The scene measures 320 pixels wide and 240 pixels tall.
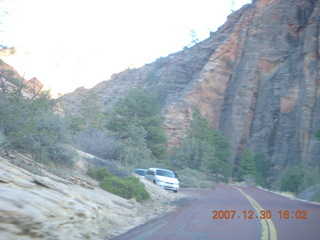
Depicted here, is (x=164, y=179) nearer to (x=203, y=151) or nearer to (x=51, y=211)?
(x=51, y=211)

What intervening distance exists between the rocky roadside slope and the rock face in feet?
155

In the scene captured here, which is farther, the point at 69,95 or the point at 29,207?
the point at 69,95

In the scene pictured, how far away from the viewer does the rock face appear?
197ft

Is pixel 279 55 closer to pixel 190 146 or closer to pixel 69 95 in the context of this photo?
pixel 190 146

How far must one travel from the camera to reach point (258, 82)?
68.9 m

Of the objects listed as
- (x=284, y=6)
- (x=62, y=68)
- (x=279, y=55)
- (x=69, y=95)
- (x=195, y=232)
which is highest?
(x=284, y=6)

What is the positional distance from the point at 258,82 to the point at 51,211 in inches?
2524

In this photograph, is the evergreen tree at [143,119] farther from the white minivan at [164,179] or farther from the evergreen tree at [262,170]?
the white minivan at [164,179]

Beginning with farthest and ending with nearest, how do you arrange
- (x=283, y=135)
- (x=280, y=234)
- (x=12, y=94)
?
(x=283, y=135) < (x=12, y=94) < (x=280, y=234)

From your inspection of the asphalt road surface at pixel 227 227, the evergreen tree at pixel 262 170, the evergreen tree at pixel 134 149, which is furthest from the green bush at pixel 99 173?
the evergreen tree at pixel 262 170

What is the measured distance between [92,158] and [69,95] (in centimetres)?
6528

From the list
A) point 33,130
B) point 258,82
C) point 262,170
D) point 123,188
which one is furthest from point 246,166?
point 33,130

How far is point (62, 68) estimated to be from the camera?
82.2 m

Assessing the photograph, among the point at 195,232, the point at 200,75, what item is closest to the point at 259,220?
the point at 195,232
